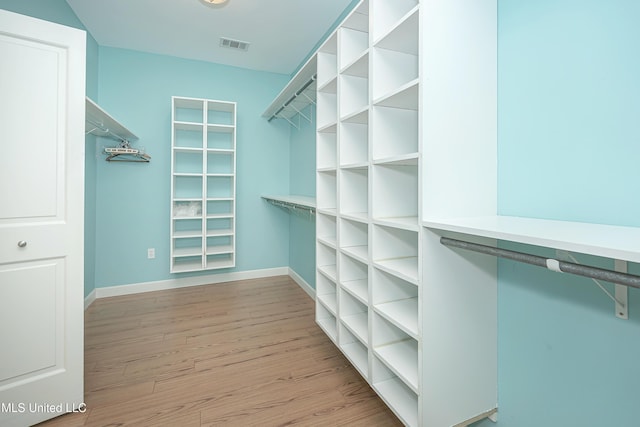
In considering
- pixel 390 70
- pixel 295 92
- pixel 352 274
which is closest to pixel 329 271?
pixel 352 274

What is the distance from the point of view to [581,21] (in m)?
0.96

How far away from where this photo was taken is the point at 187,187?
3.49 m

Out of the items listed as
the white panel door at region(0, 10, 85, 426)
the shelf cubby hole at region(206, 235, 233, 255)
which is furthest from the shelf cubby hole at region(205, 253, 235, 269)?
the white panel door at region(0, 10, 85, 426)

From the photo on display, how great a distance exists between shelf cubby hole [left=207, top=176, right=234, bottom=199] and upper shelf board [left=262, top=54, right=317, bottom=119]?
964 millimetres

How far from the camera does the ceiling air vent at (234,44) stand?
3.00m

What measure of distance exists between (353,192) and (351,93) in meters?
0.61

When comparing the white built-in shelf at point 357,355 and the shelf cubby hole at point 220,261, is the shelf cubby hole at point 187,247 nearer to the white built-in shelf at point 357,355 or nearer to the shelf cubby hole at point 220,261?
the shelf cubby hole at point 220,261

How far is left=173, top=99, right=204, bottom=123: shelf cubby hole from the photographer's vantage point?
331 cm

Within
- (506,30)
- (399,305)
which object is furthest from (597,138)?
(399,305)

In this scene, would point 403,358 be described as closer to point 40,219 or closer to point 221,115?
point 40,219

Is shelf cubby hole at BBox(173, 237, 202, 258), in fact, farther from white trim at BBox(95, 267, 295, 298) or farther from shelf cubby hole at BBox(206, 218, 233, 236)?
white trim at BBox(95, 267, 295, 298)

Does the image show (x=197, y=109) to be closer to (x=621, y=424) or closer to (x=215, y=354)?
(x=215, y=354)

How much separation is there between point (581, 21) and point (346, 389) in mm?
1958

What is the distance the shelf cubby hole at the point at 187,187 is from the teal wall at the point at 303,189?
1.16 meters
